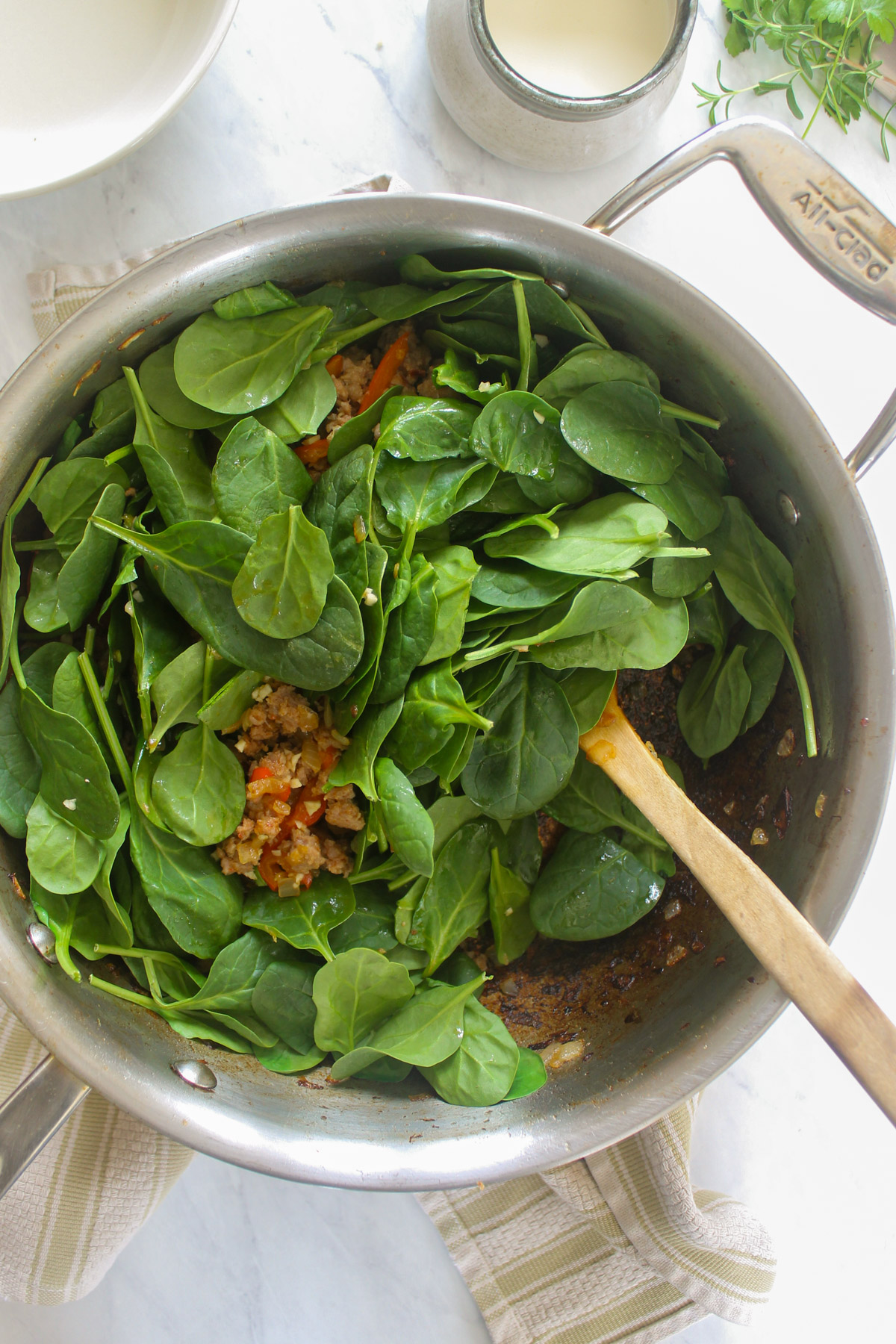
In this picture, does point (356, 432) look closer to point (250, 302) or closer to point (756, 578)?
point (250, 302)

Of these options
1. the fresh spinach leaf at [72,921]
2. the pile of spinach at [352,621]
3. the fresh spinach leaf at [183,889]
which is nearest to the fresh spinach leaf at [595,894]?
the pile of spinach at [352,621]

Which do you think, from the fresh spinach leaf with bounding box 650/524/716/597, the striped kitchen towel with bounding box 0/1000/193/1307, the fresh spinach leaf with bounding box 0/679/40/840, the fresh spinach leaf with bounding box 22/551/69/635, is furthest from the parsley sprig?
the striped kitchen towel with bounding box 0/1000/193/1307

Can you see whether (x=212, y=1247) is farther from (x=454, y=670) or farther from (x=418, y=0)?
(x=418, y=0)

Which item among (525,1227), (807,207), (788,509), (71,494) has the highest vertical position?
(807,207)

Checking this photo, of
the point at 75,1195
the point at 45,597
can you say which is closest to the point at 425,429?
the point at 45,597

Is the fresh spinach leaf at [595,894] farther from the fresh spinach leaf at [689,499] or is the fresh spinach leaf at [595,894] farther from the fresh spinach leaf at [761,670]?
the fresh spinach leaf at [689,499]

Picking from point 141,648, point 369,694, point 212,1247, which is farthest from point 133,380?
point 212,1247

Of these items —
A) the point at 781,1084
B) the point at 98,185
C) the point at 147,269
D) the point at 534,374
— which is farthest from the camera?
the point at 781,1084
